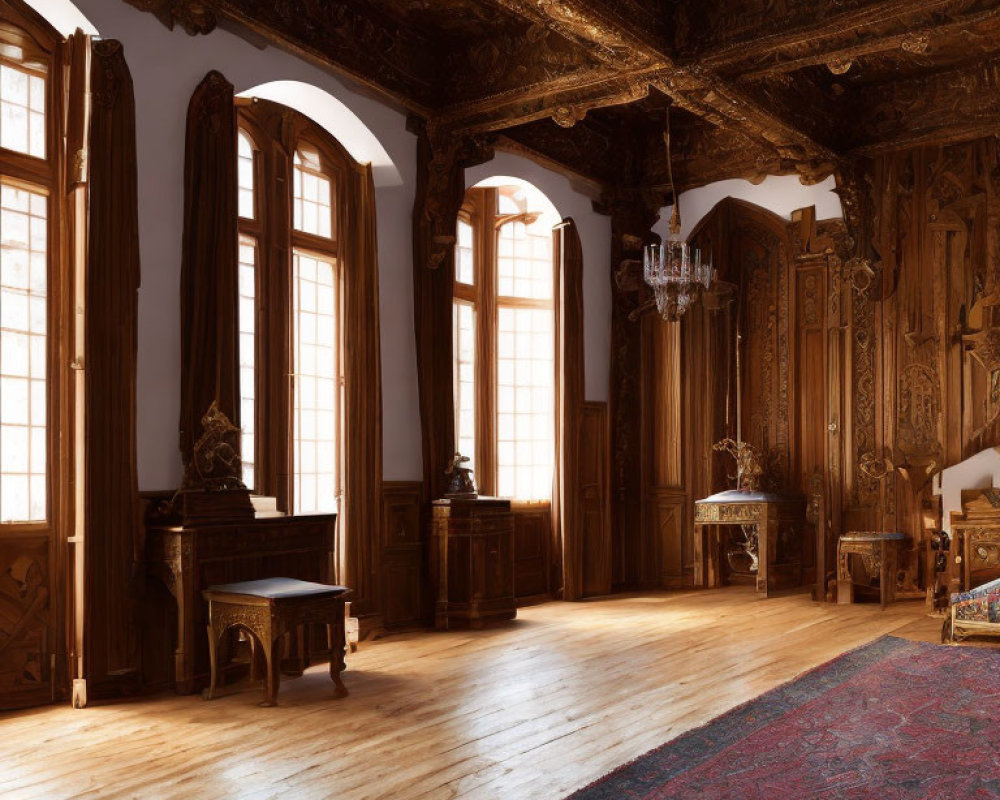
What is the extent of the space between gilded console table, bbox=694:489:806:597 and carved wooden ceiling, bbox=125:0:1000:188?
2813 millimetres

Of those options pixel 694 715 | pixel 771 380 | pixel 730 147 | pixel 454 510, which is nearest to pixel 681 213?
pixel 730 147

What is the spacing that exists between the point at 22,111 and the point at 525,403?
4.85 metres

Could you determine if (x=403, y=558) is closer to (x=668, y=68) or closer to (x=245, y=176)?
(x=245, y=176)

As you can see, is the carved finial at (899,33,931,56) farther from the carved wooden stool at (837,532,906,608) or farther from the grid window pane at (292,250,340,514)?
the grid window pane at (292,250,340,514)

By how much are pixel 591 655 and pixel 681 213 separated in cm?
498

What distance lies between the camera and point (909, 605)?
8312 millimetres

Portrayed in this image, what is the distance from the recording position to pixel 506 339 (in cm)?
909

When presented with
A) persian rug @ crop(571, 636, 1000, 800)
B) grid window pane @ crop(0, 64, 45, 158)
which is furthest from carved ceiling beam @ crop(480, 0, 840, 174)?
persian rug @ crop(571, 636, 1000, 800)

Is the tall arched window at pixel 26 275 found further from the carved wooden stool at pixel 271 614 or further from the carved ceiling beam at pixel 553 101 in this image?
the carved ceiling beam at pixel 553 101

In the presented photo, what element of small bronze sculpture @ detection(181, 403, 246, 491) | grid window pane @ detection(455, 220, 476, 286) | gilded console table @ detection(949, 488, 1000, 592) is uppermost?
grid window pane @ detection(455, 220, 476, 286)

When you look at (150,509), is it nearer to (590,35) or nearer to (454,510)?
(454,510)

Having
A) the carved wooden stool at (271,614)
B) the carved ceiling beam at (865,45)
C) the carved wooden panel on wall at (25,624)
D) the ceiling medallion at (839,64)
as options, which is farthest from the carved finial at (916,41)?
the carved wooden panel on wall at (25,624)

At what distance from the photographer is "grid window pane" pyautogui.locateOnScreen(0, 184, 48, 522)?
524cm

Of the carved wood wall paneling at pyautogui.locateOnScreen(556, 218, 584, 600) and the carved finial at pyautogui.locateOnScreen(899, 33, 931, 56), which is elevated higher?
the carved finial at pyautogui.locateOnScreen(899, 33, 931, 56)
